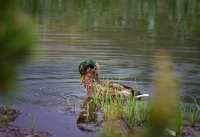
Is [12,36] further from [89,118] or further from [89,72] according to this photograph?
[89,72]

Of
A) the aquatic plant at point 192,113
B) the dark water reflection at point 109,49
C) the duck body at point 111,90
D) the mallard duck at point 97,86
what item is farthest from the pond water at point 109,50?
the aquatic plant at point 192,113

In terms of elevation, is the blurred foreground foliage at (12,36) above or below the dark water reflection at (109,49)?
above

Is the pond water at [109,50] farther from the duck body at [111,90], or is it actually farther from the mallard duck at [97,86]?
the duck body at [111,90]

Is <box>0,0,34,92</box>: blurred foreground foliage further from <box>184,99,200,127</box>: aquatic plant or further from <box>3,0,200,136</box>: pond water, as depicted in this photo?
<box>184,99,200,127</box>: aquatic plant

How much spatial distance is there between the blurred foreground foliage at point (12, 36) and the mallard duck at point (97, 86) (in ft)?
31.7

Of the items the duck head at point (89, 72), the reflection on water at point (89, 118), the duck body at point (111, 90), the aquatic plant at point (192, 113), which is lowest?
the reflection on water at point (89, 118)

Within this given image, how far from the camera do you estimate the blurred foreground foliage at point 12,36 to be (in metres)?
1.14

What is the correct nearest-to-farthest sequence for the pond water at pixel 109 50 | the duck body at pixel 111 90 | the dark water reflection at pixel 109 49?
the duck body at pixel 111 90, the pond water at pixel 109 50, the dark water reflection at pixel 109 49

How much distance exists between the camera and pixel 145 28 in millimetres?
25875

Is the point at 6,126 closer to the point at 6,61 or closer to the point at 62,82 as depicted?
the point at 62,82

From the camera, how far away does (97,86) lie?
37.3 ft

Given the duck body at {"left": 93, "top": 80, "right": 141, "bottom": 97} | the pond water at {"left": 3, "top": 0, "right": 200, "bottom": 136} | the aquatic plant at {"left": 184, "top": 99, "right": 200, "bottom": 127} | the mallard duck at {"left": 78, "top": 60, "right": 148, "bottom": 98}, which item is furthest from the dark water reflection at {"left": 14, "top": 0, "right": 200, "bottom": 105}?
the aquatic plant at {"left": 184, "top": 99, "right": 200, "bottom": 127}

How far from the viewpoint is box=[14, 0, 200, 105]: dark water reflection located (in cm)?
1272

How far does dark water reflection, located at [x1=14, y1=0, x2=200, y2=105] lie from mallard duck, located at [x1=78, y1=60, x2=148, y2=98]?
44 centimetres
